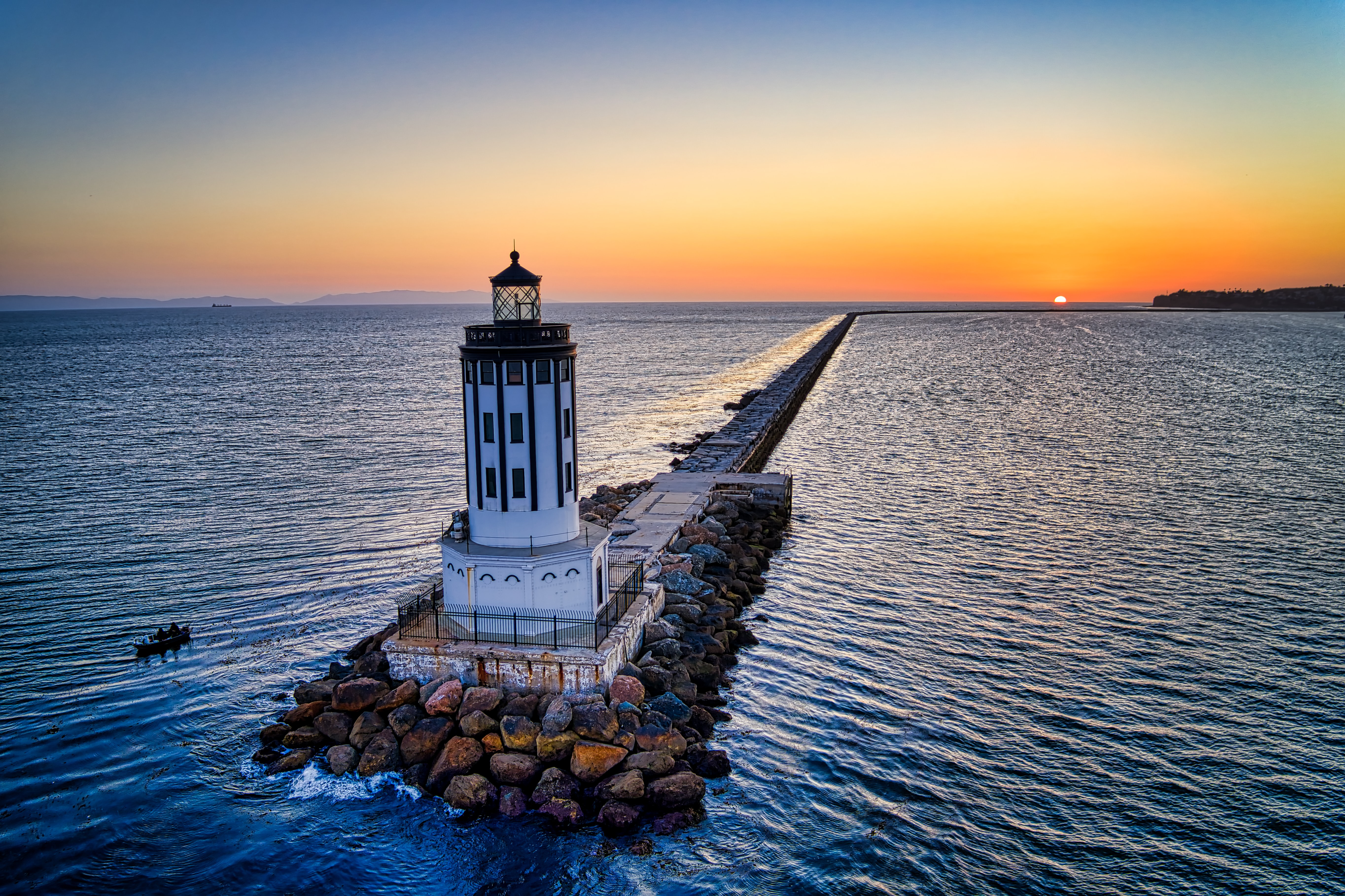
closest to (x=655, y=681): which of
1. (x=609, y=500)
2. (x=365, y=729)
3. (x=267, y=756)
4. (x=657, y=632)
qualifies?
(x=657, y=632)

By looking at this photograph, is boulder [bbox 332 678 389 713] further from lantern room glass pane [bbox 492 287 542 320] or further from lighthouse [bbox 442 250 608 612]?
lantern room glass pane [bbox 492 287 542 320]

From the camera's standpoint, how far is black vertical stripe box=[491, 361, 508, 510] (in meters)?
19.2

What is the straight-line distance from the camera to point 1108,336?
6678 inches

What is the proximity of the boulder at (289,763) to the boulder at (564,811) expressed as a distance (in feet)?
18.5

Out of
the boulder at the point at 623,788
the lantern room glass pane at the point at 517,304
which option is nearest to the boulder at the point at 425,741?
the boulder at the point at 623,788

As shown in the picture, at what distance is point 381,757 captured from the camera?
57.0ft

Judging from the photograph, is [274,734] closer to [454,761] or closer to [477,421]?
[454,761]

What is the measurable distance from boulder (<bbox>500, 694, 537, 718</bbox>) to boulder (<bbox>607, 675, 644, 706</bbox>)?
1630mm

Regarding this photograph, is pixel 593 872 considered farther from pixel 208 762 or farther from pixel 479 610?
pixel 208 762

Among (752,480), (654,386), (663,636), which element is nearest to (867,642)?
(663,636)

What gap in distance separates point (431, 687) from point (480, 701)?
1427 mm

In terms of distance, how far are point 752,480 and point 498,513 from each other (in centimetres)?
1947

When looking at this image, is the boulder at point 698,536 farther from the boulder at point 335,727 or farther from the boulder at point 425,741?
the boulder at point 335,727

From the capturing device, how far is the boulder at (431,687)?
18406mm
